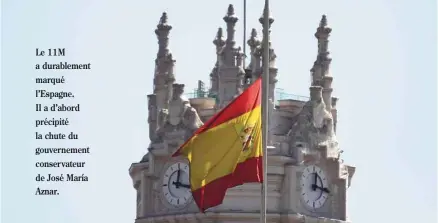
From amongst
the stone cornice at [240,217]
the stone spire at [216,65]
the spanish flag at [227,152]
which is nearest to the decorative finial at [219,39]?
the stone spire at [216,65]

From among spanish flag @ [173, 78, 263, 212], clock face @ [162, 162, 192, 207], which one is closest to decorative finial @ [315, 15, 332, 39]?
clock face @ [162, 162, 192, 207]

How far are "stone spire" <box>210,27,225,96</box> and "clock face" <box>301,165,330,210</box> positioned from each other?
5525 mm

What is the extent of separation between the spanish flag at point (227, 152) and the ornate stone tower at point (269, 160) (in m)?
21.7

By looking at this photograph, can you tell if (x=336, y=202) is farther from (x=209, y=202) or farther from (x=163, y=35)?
(x=209, y=202)

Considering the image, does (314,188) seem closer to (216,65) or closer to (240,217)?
(240,217)

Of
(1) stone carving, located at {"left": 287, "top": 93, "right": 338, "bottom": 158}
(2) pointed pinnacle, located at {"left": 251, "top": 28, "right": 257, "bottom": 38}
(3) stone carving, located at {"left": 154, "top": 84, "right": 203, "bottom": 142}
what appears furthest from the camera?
(2) pointed pinnacle, located at {"left": 251, "top": 28, "right": 257, "bottom": 38}

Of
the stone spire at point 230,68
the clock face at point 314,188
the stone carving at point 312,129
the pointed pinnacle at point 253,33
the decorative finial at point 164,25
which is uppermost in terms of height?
the decorative finial at point 164,25

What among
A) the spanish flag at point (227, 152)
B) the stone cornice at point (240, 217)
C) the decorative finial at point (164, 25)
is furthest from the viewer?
the decorative finial at point (164, 25)

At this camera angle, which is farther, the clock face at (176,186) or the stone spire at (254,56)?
the stone spire at (254,56)

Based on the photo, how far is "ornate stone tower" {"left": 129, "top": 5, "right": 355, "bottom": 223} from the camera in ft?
293

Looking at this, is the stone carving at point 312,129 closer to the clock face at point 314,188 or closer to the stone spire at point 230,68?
the clock face at point 314,188

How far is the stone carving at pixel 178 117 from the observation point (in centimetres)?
8975

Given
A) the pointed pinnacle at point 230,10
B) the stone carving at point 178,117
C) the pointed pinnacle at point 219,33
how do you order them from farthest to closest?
the pointed pinnacle at point 219,33 < the pointed pinnacle at point 230,10 < the stone carving at point 178,117

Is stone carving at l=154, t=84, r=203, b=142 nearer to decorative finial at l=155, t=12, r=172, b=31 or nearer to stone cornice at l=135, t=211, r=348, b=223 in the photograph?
decorative finial at l=155, t=12, r=172, b=31
